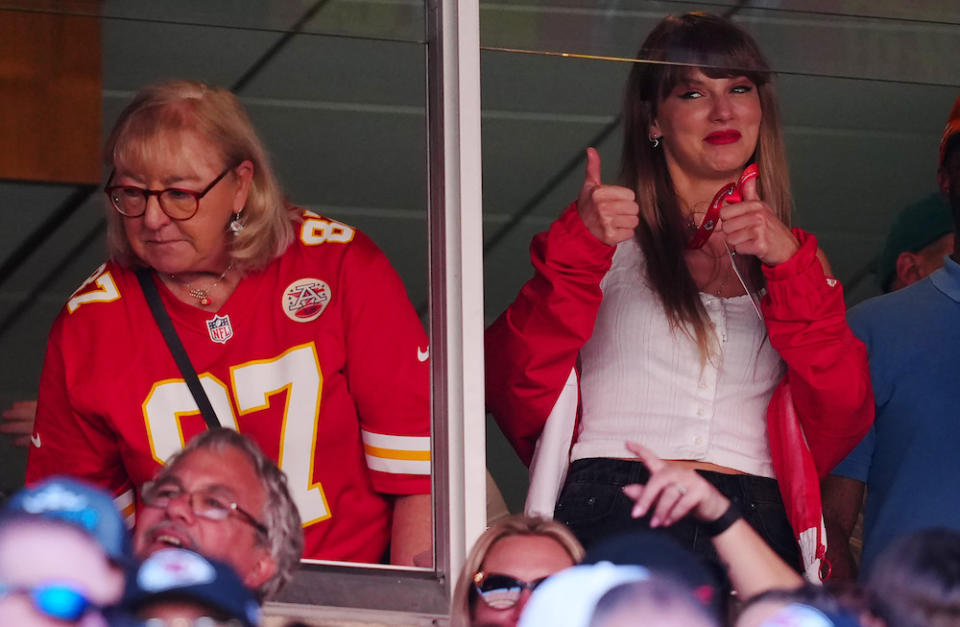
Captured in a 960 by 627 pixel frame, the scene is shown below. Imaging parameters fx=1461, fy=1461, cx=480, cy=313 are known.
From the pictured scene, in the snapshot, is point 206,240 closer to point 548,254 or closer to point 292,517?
point 548,254

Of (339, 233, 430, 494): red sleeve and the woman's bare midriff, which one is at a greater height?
(339, 233, 430, 494): red sleeve

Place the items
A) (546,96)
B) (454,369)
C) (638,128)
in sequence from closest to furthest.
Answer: (454,369)
(638,128)
(546,96)

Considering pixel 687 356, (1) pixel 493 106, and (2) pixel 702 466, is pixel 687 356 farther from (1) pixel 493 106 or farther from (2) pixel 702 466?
(1) pixel 493 106

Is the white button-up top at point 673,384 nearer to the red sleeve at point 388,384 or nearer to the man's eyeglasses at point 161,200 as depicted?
the red sleeve at point 388,384

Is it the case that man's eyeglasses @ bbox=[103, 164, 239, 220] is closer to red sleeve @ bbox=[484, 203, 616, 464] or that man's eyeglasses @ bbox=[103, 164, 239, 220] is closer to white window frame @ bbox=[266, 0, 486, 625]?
white window frame @ bbox=[266, 0, 486, 625]

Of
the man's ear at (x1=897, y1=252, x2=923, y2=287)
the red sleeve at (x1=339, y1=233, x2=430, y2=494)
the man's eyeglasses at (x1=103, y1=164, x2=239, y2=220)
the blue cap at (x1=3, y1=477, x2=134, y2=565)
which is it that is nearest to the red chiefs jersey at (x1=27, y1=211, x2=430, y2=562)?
the red sleeve at (x1=339, y1=233, x2=430, y2=494)

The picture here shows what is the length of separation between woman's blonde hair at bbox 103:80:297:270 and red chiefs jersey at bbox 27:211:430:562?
0.07m

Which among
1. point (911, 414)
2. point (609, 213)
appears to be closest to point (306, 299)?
point (609, 213)

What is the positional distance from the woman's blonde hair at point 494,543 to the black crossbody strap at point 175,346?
2.06 ft

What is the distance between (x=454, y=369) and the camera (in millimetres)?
2264

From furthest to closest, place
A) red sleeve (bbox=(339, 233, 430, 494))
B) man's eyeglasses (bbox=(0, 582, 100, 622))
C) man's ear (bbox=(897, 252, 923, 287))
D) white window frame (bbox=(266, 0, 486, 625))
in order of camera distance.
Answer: man's ear (bbox=(897, 252, 923, 287)), red sleeve (bbox=(339, 233, 430, 494)), white window frame (bbox=(266, 0, 486, 625)), man's eyeglasses (bbox=(0, 582, 100, 622))

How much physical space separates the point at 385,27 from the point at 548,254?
1.55ft

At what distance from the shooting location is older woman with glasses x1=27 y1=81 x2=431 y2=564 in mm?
2389

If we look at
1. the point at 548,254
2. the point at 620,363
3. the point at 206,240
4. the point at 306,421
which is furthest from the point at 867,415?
the point at 206,240
